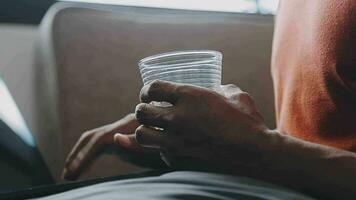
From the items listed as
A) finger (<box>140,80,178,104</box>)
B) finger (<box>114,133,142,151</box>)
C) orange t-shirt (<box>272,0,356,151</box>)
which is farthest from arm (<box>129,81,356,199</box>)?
finger (<box>114,133,142,151</box>)

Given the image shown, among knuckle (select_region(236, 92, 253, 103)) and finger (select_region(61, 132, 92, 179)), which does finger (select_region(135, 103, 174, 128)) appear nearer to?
knuckle (select_region(236, 92, 253, 103))

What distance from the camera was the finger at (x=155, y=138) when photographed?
77 cm

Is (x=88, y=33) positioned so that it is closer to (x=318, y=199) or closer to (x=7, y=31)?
(x=7, y=31)

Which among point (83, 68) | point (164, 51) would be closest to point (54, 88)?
point (83, 68)

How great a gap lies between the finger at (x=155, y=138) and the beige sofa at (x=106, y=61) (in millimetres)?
441

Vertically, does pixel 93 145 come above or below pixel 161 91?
below

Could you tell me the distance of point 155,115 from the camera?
0.75 meters

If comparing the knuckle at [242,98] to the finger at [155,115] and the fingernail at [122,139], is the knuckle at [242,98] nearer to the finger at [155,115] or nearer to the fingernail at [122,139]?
the finger at [155,115]

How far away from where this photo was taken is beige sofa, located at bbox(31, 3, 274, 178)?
127cm

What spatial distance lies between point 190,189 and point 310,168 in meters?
0.17

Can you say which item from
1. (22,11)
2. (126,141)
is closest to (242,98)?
(126,141)

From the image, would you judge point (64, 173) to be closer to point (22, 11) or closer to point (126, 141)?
point (126, 141)

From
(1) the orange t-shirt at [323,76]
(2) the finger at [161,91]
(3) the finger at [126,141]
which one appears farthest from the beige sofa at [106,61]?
(2) the finger at [161,91]

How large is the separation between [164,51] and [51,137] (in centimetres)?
34
